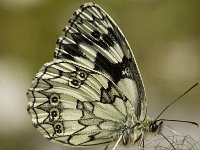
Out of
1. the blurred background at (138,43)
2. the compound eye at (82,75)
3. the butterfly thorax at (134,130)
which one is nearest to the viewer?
the butterfly thorax at (134,130)

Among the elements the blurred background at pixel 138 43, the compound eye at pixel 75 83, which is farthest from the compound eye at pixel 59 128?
the blurred background at pixel 138 43

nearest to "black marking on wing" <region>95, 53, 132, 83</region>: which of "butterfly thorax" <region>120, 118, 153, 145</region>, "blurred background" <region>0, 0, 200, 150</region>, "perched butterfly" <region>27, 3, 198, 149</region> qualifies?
"perched butterfly" <region>27, 3, 198, 149</region>

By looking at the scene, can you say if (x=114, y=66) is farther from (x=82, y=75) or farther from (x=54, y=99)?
(x=54, y=99)

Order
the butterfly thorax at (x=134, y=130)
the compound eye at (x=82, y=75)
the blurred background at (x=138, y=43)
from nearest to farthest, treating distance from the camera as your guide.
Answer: the butterfly thorax at (x=134, y=130), the compound eye at (x=82, y=75), the blurred background at (x=138, y=43)

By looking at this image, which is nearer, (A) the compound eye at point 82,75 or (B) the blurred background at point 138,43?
(A) the compound eye at point 82,75

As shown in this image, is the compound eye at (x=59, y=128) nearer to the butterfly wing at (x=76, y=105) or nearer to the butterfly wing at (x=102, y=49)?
the butterfly wing at (x=76, y=105)

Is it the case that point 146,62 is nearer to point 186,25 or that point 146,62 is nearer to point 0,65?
point 186,25
